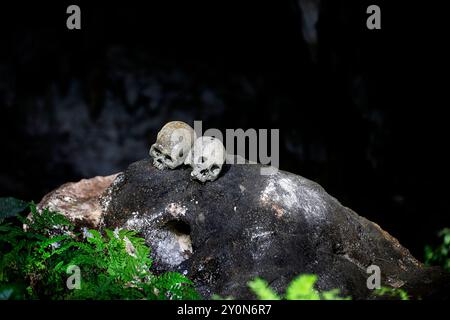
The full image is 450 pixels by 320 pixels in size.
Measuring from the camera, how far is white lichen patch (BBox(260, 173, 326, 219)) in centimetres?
306

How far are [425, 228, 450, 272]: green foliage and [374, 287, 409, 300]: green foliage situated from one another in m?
3.86

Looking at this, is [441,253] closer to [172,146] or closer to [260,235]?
[260,235]

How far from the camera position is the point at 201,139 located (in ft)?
10.8

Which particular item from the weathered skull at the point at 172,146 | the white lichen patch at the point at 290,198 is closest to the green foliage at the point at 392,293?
the white lichen patch at the point at 290,198

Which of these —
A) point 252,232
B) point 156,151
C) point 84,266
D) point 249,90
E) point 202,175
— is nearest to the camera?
point 84,266

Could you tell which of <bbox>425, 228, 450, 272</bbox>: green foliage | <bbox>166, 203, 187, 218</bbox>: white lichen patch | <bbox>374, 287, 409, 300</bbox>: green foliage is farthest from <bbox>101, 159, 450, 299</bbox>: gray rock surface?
<bbox>425, 228, 450, 272</bbox>: green foliage

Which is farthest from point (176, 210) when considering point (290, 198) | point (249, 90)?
point (249, 90)

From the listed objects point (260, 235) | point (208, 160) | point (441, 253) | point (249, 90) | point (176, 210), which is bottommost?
point (441, 253)

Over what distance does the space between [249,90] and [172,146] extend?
6.14 metres

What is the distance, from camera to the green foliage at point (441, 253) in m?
5.80

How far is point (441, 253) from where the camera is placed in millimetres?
5863

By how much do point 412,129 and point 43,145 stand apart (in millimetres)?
7838

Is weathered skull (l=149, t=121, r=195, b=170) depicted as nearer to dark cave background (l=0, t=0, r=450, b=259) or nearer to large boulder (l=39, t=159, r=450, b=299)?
large boulder (l=39, t=159, r=450, b=299)
